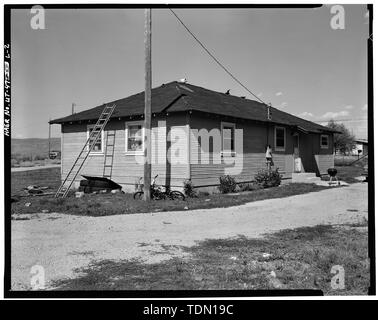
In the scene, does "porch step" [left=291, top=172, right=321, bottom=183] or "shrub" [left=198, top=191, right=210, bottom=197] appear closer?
"shrub" [left=198, top=191, right=210, bottom=197]

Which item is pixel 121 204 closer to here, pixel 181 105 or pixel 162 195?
pixel 162 195

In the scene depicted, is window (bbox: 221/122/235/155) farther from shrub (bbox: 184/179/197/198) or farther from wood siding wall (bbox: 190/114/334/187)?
shrub (bbox: 184/179/197/198)

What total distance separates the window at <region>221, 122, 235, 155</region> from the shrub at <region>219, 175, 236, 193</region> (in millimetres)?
1074

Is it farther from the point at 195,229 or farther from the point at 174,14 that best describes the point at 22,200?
the point at 174,14

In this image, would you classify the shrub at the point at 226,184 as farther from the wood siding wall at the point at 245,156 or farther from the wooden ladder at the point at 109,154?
the wooden ladder at the point at 109,154

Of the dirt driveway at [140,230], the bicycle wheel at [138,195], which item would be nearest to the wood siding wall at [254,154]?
the bicycle wheel at [138,195]

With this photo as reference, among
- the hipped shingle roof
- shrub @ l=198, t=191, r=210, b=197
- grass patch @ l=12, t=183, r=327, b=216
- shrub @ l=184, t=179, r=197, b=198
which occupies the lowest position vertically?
grass patch @ l=12, t=183, r=327, b=216

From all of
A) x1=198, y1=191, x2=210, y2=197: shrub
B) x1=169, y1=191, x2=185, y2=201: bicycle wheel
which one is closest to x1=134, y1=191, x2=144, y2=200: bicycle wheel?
x1=169, y1=191, x2=185, y2=201: bicycle wheel

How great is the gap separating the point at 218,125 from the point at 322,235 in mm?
8115

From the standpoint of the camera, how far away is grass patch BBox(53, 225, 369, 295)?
450 cm

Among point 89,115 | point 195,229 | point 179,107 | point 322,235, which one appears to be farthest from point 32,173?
point 322,235

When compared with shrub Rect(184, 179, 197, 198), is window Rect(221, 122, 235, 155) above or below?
above

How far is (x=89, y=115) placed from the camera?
16344mm

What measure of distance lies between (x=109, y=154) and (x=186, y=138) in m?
4.00
